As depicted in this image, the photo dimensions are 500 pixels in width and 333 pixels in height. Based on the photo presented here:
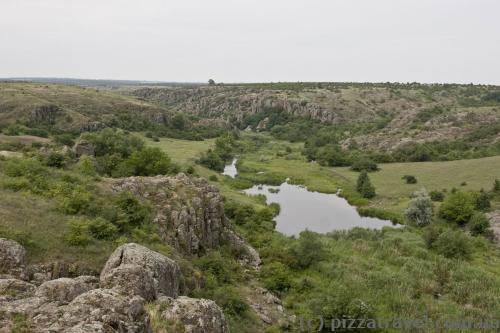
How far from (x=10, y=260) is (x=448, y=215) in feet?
145

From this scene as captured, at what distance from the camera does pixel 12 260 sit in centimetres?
1742

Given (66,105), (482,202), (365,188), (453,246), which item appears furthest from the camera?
(66,105)

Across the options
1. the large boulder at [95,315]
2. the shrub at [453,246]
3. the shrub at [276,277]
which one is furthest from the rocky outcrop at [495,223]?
the large boulder at [95,315]

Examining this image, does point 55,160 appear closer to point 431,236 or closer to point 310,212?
point 310,212

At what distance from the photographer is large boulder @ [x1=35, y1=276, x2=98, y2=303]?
565 inches

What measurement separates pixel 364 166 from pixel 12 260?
7006cm

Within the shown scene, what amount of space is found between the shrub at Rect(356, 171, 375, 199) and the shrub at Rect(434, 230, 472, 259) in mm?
25097

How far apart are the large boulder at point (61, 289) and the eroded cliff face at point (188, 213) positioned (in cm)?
1209

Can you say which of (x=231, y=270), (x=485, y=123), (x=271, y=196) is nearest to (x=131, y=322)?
(x=231, y=270)

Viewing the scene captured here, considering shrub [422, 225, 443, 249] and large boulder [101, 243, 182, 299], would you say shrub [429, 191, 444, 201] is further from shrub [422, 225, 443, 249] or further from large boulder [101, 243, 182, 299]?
large boulder [101, 243, 182, 299]

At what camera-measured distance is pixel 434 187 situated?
205ft

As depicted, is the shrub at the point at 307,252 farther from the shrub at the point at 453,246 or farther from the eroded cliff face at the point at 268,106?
the eroded cliff face at the point at 268,106

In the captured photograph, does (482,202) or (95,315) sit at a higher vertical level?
(95,315)

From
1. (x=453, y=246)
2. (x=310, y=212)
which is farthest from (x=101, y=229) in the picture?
(x=310, y=212)
